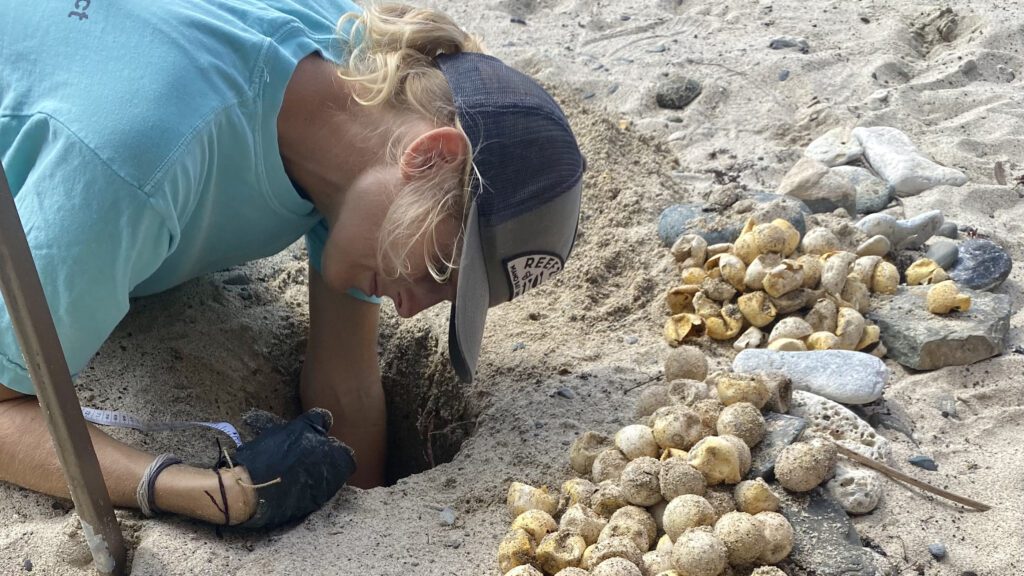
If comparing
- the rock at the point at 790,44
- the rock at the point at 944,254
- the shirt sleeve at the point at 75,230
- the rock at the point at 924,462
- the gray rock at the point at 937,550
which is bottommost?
the rock at the point at 924,462

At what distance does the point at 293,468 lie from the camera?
1786 mm

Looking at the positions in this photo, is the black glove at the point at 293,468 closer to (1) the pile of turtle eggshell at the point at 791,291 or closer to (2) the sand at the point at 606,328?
(2) the sand at the point at 606,328

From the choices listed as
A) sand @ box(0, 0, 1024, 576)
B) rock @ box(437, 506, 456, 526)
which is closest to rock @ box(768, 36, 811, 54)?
sand @ box(0, 0, 1024, 576)

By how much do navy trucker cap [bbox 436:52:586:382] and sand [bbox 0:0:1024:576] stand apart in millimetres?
425

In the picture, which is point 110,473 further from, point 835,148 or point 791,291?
point 835,148

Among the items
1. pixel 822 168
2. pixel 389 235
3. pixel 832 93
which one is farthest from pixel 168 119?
pixel 832 93

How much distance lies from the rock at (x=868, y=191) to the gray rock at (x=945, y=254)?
32 cm

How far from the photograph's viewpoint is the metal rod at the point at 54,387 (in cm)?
132

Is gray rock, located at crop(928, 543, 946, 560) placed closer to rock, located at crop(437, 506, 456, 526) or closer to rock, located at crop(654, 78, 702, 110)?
rock, located at crop(437, 506, 456, 526)

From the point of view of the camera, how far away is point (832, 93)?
3363 millimetres

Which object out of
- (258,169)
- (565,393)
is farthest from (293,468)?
(565,393)

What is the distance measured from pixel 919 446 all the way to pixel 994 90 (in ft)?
6.11

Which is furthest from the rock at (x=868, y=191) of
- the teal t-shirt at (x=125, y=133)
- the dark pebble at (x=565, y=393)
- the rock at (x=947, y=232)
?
the teal t-shirt at (x=125, y=133)

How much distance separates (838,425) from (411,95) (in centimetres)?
105
